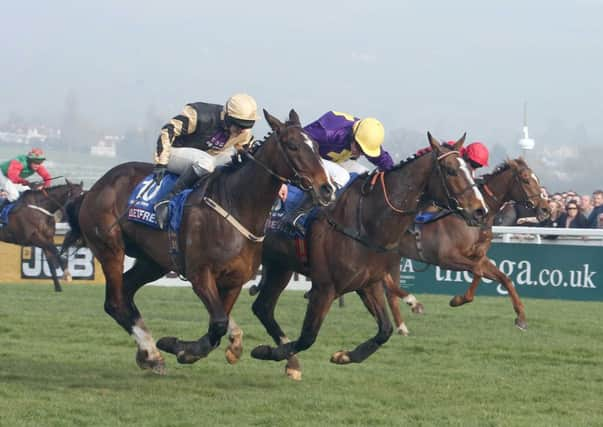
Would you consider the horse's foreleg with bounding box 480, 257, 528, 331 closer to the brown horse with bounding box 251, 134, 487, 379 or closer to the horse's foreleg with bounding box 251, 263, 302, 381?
the horse's foreleg with bounding box 251, 263, 302, 381

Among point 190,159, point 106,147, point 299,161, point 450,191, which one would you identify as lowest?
point 106,147

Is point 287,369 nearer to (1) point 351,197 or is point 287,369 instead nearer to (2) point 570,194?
(1) point 351,197

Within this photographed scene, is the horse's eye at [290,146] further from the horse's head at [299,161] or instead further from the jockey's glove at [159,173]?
the jockey's glove at [159,173]

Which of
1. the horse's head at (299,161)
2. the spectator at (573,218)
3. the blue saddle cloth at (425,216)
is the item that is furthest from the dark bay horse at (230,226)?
the spectator at (573,218)

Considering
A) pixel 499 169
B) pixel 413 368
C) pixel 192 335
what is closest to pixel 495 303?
pixel 499 169

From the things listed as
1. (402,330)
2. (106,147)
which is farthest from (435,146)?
(106,147)

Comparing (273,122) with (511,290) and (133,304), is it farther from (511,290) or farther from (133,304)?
(511,290)

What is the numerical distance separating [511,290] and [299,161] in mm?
4880

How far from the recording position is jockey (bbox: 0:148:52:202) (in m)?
16.1

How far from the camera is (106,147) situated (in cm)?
6481

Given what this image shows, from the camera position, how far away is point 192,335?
9961mm

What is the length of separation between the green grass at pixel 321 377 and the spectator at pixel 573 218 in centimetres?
332

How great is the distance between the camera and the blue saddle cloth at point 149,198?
23.6 ft

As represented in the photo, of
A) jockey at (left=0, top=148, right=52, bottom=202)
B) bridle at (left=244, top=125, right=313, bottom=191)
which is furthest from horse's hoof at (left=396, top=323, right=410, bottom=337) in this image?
jockey at (left=0, top=148, right=52, bottom=202)
